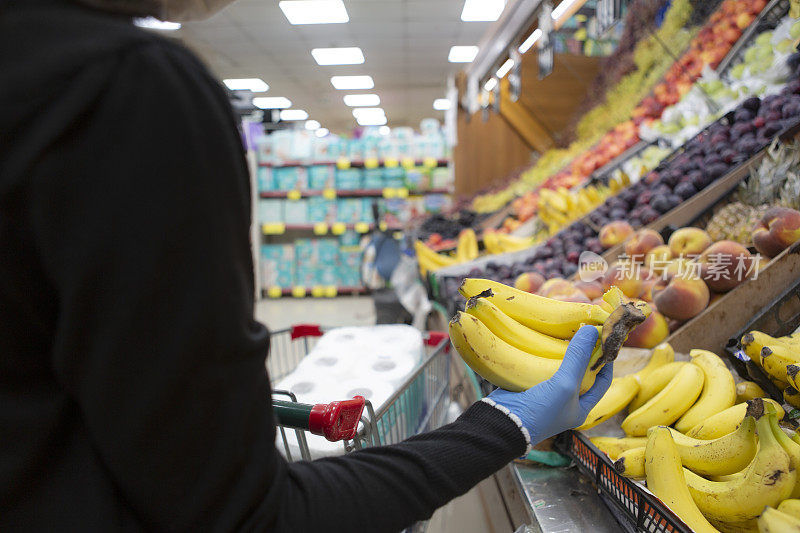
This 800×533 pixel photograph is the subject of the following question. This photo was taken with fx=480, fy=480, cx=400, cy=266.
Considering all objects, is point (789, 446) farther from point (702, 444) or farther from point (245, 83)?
point (245, 83)

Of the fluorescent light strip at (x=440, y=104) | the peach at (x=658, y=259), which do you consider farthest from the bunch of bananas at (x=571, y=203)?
the fluorescent light strip at (x=440, y=104)

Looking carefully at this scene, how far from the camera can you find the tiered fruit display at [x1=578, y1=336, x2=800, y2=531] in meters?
0.64

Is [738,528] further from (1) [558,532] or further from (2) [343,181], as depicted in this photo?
(2) [343,181]

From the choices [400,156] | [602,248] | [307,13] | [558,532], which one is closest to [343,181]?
[400,156]

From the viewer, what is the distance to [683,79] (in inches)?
125

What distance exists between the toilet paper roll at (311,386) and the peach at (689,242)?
104 cm

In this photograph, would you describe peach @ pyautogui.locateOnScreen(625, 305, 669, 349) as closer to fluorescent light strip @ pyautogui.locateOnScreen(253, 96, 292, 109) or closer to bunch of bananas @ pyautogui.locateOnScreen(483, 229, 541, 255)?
fluorescent light strip @ pyautogui.locateOnScreen(253, 96, 292, 109)

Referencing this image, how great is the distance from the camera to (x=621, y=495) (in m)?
0.69

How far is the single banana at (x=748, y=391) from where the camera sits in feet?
2.95

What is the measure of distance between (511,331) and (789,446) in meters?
0.39

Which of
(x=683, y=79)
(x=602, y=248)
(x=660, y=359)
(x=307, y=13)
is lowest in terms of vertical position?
(x=660, y=359)

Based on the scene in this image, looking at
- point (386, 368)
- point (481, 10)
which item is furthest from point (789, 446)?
point (481, 10)

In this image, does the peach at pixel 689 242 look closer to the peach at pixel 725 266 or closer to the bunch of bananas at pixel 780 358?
the peach at pixel 725 266

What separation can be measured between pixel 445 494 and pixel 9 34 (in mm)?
541
